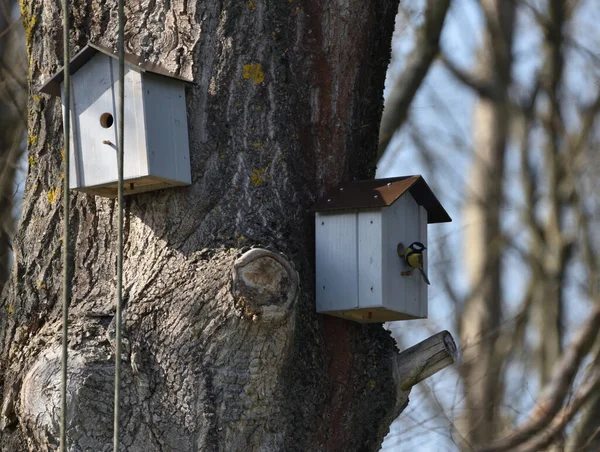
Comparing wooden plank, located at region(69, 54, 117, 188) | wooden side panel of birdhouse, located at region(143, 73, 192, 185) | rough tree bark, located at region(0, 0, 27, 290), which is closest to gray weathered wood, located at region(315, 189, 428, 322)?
wooden side panel of birdhouse, located at region(143, 73, 192, 185)

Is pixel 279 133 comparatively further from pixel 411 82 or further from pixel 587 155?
pixel 587 155

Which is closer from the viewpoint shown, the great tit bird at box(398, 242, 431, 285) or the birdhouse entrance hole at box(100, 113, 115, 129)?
the birdhouse entrance hole at box(100, 113, 115, 129)

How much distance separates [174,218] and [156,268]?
0.51 ft

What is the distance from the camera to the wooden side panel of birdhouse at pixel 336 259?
277cm

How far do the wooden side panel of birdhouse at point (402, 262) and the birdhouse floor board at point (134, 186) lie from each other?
636 mm

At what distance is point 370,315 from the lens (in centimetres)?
289

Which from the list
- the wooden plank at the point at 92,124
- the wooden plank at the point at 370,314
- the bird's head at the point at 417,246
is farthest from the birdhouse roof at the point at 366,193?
the wooden plank at the point at 92,124

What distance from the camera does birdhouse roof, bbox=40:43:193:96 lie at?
2.72 metres

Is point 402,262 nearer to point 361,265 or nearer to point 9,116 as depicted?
point 361,265

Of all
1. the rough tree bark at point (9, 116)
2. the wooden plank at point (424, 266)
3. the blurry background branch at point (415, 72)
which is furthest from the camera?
the blurry background branch at point (415, 72)

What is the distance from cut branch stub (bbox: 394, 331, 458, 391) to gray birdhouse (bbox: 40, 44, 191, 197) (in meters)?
0.86

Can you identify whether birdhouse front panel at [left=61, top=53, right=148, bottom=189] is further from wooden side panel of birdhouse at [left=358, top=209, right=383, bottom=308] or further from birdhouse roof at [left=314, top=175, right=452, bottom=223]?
wooden side panel of birdhouse at [left=358, top=209, right=383, bottom=308]

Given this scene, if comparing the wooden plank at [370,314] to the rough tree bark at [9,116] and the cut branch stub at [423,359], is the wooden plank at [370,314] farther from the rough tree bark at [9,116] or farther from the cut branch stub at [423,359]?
the rough tree bark at [9,116]

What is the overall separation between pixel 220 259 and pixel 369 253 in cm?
50
